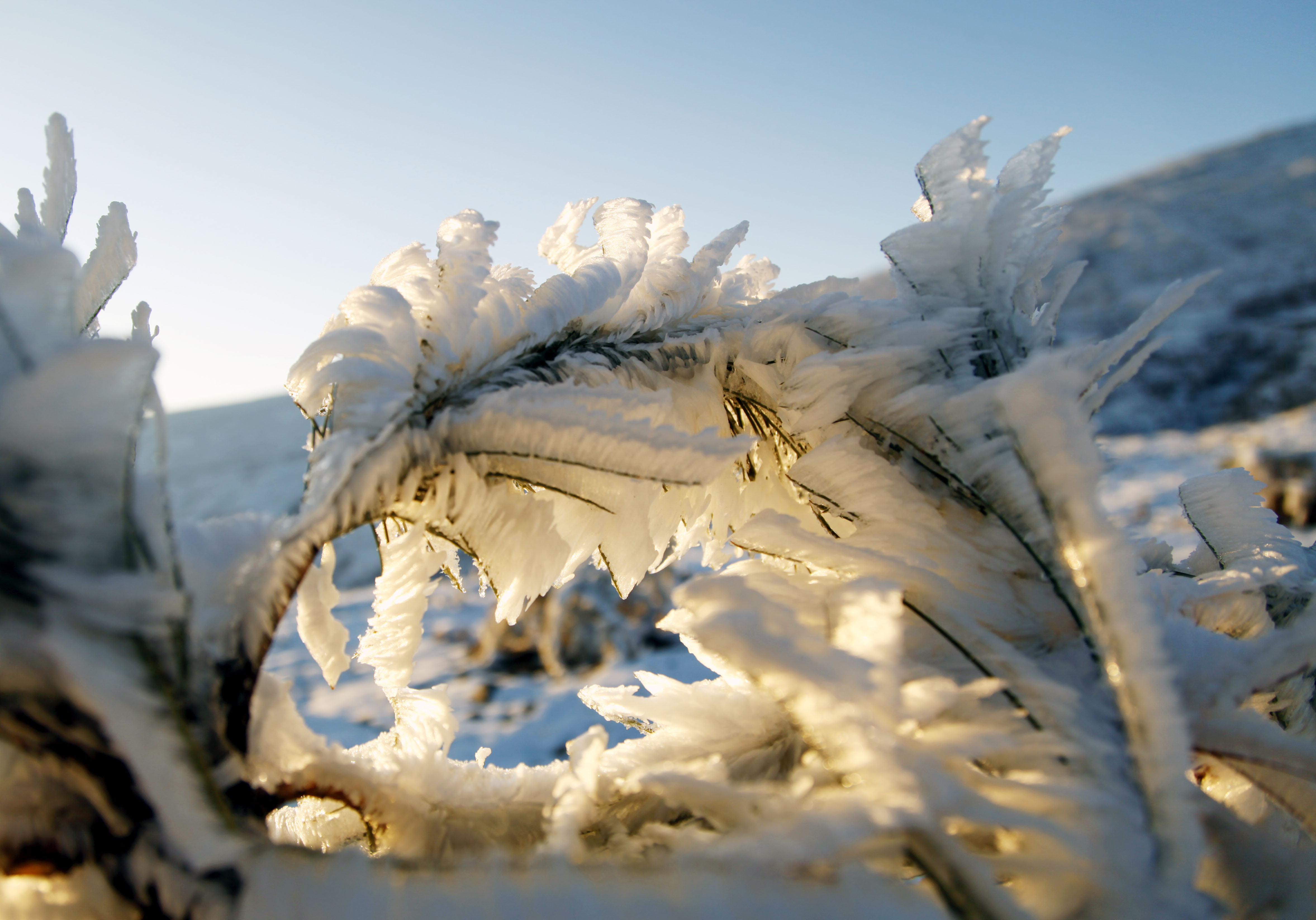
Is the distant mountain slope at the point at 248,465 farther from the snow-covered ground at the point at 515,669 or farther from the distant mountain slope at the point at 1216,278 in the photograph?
the distant mountain slope at the point at 1216,278

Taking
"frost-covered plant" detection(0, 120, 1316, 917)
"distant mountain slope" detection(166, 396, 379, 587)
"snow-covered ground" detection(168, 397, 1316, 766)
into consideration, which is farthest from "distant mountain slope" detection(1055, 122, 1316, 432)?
"distant mountain slope" detection(166, 396, 379, 587)

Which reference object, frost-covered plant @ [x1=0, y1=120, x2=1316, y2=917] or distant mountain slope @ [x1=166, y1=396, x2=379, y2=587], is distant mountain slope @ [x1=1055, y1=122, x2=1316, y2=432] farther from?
distant mountain slope @ [x1=166, y1=396, x2=379, y2=587]

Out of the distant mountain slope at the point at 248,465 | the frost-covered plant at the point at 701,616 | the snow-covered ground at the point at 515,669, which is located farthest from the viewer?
the distant mountain slope at the point at 248,465

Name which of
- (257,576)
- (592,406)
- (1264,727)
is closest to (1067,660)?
(1264,727)

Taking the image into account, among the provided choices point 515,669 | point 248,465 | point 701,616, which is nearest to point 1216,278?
point 515,669

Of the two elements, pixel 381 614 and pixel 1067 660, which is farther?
pixel 381 614

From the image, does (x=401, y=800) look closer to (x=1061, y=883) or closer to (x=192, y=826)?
(x=192, y=826)

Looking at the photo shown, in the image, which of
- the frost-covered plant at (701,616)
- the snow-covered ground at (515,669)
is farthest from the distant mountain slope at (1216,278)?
the frost-covered plant at (701,616)

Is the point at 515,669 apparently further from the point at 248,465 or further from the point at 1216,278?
the point at 248,465
